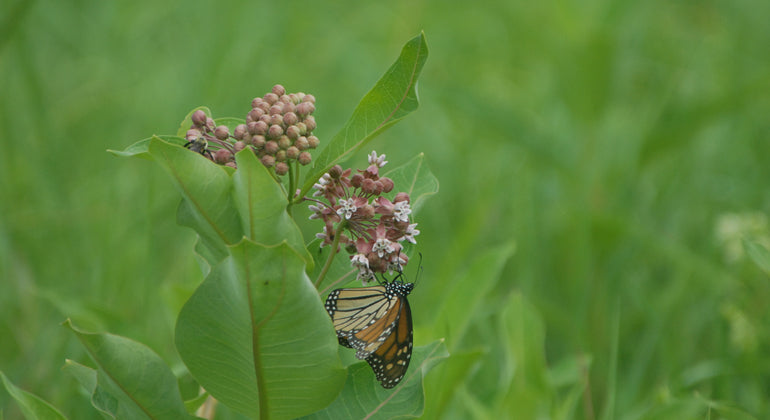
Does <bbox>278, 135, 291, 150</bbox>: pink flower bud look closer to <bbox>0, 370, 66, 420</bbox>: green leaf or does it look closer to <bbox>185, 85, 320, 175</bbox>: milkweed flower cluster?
<bbox>185, 85, 320, 175</bbox>: milkweed flower cluster

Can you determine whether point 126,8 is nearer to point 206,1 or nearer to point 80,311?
point 206,1

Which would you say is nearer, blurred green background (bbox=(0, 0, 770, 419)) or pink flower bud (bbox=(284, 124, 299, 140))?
pink flower bud (bbox=(284, 124, 299, 140))

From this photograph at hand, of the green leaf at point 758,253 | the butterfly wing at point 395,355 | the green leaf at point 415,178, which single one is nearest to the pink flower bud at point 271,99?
the green leaf at point 415,178

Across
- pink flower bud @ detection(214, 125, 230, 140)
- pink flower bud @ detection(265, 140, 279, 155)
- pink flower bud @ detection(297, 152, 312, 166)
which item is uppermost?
pink flower bud @ detection(214, 125, 230, 140)

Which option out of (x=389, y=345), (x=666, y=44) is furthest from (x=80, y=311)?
(x=666, y=44)

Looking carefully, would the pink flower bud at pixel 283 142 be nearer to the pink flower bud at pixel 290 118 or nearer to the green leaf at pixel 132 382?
the pink flower bud at pixel 290 118

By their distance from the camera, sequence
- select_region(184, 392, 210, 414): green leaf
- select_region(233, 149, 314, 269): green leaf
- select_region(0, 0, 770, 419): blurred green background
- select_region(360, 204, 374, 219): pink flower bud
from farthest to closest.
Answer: select_region(0, 0, 770, 419): blurred green background
select_region(184, 392, 210, 414): green leaf
select_region(360, 204, 374, 219): pink flower bud
select_region(233, 149, 314, 269): green leaf

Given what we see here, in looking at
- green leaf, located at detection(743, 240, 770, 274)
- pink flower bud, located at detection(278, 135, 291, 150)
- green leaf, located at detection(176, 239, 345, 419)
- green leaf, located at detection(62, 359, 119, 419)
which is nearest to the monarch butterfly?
green leaf, located at detection(176, 239, 345, 419)
